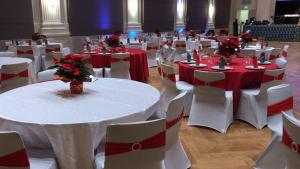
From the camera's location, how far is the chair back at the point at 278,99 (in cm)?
246

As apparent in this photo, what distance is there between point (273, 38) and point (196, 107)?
1402cm


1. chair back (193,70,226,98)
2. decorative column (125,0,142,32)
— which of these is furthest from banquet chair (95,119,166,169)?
decorative column (125,0,142,32)

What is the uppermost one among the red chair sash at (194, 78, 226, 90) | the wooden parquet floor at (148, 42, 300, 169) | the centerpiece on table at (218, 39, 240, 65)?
the centerpiece on table at (218, 39, 240, 65)

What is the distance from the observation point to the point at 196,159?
2.96 meters

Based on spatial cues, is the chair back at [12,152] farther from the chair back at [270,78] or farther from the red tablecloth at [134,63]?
the red tablecloth at [134,63]

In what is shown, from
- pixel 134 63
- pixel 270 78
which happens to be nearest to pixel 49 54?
pixel 134 63

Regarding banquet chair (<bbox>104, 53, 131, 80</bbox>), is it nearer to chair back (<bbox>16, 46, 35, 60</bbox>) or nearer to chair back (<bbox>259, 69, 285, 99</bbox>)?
chair back (<bbox>16, 46, 35, 60</bbox>)

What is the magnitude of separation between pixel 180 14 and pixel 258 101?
11.3 meters

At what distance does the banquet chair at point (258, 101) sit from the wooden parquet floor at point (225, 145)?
11 cm

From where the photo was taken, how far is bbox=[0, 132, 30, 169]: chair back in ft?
5.03

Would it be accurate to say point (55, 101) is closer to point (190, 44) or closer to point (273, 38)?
point (190, 44)

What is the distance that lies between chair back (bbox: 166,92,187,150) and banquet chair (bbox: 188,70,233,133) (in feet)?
4.63

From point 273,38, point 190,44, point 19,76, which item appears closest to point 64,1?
point 190,44

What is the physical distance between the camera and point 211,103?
3715 mm
